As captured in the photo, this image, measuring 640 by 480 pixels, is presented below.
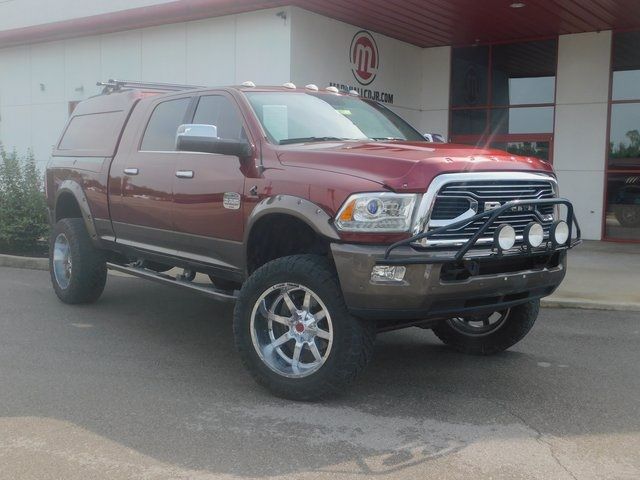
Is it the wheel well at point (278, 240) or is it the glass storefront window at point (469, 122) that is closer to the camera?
the wheel well at point (278, 240)

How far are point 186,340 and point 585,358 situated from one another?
3421 mm

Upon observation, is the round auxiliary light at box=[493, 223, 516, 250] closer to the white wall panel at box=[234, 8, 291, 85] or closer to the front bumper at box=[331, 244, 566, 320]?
the front bumper at box=[331, 244, 566, 320]

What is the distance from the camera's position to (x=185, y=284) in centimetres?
582

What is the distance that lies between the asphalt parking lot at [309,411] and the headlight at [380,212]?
1.20 m

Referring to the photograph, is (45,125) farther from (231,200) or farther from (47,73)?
(231,200)

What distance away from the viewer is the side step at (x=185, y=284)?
17.4 ft

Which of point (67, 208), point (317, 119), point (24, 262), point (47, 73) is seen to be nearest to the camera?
point (317, 119)

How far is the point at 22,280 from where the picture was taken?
30.6 feet

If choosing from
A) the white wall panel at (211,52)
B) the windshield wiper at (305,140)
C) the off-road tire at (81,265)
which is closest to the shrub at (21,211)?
the white wall panel at (211,52)

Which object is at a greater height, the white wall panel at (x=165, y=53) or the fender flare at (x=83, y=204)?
the white wall panel at (x=165, y=53)

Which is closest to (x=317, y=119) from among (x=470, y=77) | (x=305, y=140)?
(x=305, y=140)

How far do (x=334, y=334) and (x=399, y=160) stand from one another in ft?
3.81

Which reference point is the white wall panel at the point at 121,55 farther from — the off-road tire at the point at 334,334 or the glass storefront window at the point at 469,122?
the off-road tire at the point at 334,334

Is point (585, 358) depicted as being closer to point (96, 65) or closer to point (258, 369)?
point (258, 369)
